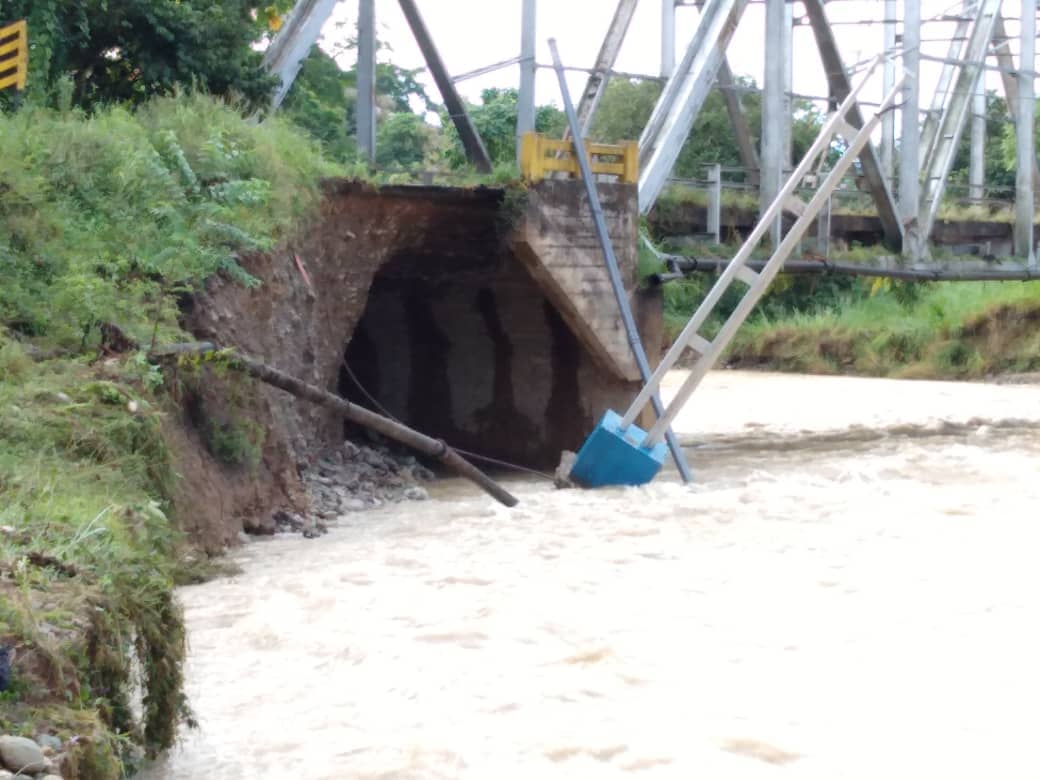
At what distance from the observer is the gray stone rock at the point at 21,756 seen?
3.69m

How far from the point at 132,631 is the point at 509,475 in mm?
10984

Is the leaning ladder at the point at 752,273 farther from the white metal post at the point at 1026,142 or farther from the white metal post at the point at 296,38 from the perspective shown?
the white metal post at the point at 1026,142

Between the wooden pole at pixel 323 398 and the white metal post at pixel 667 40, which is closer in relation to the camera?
the wooden pole at pixel 323 398

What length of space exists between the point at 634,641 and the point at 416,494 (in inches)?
245

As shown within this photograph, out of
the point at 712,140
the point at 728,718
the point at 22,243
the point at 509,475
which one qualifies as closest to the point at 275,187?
the point at 22,243

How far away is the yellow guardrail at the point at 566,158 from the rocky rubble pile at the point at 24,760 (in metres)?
11.1

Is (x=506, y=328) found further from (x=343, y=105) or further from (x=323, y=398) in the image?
(x=343, y=105)

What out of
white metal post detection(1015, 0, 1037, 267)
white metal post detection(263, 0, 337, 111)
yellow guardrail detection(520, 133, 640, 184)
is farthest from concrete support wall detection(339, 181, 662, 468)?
white metal post detection(1015, 0, 1037, 267)

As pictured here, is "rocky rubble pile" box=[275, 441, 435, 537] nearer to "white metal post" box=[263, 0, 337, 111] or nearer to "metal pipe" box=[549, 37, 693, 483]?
"metal pipe" box=[549, 37, 693, 483]

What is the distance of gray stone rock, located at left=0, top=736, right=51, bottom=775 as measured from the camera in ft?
12.1

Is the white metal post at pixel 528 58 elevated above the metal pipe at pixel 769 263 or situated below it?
above

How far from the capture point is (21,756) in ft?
12.1

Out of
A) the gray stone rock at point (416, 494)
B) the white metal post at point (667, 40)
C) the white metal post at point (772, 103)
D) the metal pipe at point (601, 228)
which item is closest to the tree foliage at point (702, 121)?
the white metal post at point (667, 40)

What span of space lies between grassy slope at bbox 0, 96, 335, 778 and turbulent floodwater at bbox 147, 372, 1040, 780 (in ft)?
2.26
